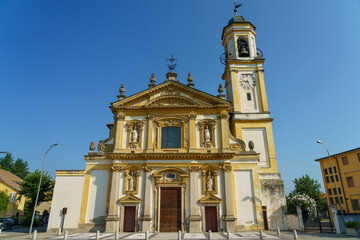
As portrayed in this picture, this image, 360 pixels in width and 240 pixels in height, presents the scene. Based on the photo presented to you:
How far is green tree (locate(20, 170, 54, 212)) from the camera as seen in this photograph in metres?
Result: 31.1

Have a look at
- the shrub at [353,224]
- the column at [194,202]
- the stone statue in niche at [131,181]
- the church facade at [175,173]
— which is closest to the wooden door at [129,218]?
the church facade at [175,173]

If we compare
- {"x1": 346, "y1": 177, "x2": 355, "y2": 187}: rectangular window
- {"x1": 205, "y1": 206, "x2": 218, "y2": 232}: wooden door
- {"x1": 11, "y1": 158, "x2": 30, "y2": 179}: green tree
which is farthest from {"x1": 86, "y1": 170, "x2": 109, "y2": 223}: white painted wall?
{"x1": 11, "y1": 158, "x2": 30, "y2": 179}: green tree

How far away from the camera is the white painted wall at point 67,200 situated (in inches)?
795

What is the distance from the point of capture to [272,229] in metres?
20.2

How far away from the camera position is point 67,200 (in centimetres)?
2080

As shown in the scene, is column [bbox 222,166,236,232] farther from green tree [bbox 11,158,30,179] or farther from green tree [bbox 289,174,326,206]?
green tree [bbox 11,158,30,179]

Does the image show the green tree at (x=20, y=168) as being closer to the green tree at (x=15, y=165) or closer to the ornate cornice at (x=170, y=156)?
the green tree at (x=15, y=165)

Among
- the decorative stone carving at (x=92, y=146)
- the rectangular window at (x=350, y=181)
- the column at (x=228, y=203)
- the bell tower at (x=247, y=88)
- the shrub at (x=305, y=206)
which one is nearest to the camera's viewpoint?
the column at (x=228, y=203)

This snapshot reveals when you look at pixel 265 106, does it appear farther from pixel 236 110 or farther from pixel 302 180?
pixel 302 180

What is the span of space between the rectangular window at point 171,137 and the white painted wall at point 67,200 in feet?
27.6

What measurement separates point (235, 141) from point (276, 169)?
498 centimetres

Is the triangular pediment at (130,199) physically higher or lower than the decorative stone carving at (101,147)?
lower

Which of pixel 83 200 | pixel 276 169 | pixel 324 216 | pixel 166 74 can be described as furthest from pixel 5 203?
pixel 324 216

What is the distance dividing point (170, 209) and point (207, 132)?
7844mm
